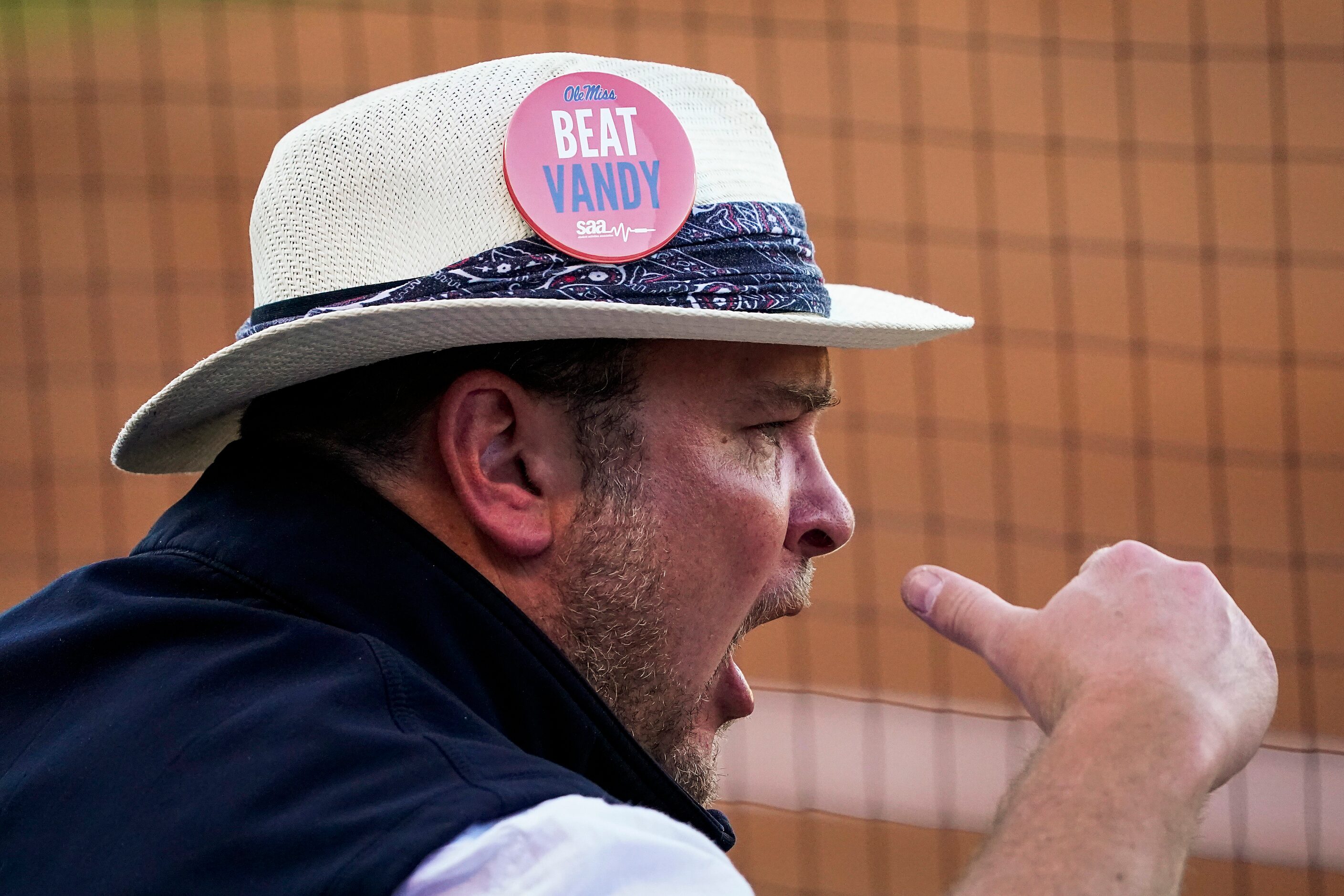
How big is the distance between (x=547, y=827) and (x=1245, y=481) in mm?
8239

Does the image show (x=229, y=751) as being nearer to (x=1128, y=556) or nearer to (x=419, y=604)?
(x=419, y=604)

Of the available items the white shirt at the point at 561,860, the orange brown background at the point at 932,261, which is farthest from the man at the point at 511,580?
the orange brown background at the point at 932,261

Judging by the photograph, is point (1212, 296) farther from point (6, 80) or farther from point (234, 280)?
point (6, 80)

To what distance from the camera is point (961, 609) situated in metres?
1.71

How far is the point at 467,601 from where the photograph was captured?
1565mm

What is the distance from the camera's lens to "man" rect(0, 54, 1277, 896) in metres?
1.25

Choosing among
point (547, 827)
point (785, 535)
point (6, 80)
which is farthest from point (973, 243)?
point (547, 827)

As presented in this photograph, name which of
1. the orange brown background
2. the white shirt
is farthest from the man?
the orange brown background

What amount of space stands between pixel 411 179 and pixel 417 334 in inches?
8.8

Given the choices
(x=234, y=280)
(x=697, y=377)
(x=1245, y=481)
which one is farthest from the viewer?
(x=234, y=280)

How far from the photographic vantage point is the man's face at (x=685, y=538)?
5.74 ft

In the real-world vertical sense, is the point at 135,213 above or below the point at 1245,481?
above

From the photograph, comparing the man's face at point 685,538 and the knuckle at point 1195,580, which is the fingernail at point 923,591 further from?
the knuckle at point 1195,580

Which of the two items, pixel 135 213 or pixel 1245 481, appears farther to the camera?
pixel 135 213
